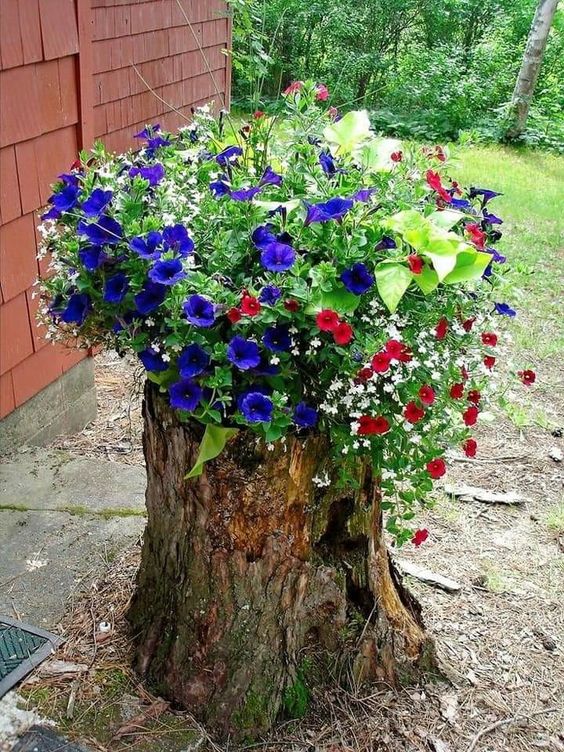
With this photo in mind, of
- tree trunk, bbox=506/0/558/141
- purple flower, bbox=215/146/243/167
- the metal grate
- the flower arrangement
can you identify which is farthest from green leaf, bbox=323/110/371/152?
tree trunk, bbox=506/0/558/141

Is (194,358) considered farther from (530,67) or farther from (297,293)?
(530,67)

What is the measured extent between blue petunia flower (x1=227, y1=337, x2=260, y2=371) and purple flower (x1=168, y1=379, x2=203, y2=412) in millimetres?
93

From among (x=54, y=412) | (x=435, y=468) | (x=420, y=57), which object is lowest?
(x=420, y=57)

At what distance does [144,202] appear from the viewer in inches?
64.9

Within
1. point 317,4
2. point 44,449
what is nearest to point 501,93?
point 317,4

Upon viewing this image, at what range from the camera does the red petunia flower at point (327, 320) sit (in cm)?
136

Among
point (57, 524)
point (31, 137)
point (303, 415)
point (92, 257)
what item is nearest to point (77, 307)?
point (92, 257)

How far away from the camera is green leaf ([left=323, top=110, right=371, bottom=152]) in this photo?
191 cm

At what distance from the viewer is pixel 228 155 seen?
1818 millimetres

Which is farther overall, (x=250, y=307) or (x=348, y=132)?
(x=348, y=132)

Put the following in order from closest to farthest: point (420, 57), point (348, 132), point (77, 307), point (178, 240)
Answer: point (178, 240), point (77, 307), point (348, 132), point (420, 57)

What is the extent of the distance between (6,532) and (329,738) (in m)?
1.22

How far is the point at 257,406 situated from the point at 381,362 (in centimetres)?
23

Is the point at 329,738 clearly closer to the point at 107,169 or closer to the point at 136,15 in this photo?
the point at 107,169
